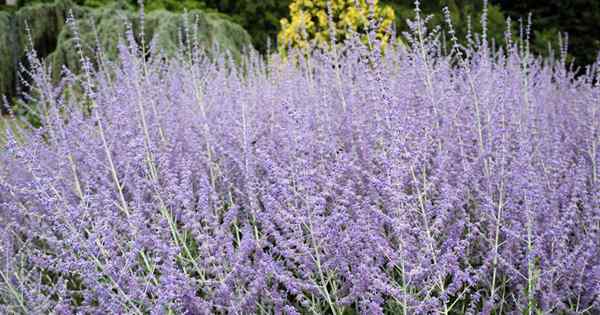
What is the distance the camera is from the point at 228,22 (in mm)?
7633

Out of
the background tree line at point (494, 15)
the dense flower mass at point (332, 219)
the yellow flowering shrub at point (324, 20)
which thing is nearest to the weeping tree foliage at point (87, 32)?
the yellow flowering shrub at point (324, 20)

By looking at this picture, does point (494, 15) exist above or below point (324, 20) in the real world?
below

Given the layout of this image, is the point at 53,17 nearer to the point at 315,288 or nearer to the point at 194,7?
the point at 194,7

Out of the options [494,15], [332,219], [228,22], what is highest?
[228,22]

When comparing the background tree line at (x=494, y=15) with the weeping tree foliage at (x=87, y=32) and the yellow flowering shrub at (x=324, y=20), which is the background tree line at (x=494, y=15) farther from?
the yellow flowering shrub at (x=324, y=20)

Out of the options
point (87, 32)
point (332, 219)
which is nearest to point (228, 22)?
point (87, 32)

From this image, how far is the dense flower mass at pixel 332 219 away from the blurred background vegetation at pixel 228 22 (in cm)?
386

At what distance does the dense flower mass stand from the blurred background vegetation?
3.86 meters

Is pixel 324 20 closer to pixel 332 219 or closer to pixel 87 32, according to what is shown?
pixel 87 32

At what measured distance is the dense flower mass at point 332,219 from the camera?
183 centimetres

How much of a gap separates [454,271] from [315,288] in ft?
1.42

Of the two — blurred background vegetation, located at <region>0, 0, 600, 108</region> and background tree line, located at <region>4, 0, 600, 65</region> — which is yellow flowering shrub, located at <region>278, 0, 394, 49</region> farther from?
background tree line, located at <region>4, 0, 600, 65</region>

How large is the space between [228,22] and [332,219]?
6.09m

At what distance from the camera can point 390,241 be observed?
7.22ft
